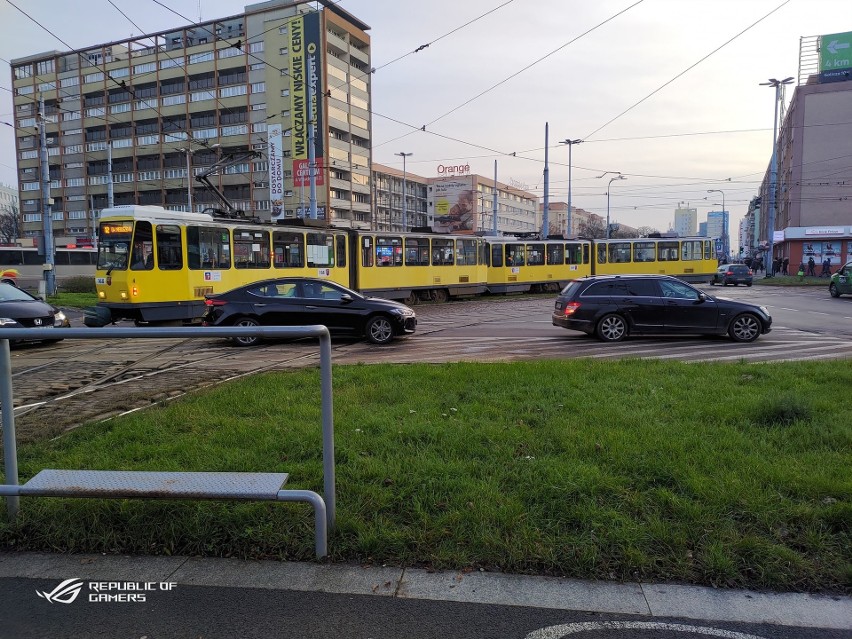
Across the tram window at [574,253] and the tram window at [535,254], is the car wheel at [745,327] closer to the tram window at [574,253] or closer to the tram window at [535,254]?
the tram window at [535,254]

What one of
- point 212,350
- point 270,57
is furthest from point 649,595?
point 270,57

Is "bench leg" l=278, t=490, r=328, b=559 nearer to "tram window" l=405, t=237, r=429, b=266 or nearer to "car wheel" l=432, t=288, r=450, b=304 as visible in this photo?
"tram window" l=405, t=237, r=429, b=266

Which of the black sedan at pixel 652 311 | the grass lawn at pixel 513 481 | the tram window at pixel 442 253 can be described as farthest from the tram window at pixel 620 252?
the grass lawn at pixel 513 481

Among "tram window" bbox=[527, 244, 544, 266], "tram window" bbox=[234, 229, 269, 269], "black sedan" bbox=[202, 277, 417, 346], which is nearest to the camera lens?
"black sedan" bbox=[202, 277, 417, 346]

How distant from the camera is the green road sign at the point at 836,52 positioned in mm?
57656

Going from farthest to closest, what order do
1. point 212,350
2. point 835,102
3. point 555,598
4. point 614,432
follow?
point 835,102
point 614,432
point 212,350
point 555,598

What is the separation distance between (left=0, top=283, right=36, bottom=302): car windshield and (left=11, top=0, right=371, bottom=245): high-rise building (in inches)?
1914

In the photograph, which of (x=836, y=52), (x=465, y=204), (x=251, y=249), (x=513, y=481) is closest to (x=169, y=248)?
(x=251, y=249)

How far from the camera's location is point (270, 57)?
6844 centimetres

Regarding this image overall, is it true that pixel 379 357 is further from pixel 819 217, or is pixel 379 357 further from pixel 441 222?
pixel 441 222

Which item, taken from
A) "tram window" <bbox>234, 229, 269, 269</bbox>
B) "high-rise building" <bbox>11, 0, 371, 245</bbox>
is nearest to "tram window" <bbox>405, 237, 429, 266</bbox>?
"tram window" <bbox>234, 229, 269, 269</bbox>

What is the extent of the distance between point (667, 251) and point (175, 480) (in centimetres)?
3552

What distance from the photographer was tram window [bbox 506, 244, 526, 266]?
31.5 metres

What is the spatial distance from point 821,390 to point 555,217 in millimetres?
136266
